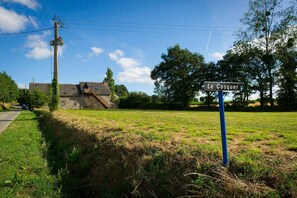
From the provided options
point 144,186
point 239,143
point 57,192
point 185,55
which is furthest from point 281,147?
point 185,55

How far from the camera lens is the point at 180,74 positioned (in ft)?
166

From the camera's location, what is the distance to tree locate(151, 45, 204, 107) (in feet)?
165

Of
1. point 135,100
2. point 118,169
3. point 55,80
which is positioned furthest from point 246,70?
point 118,169

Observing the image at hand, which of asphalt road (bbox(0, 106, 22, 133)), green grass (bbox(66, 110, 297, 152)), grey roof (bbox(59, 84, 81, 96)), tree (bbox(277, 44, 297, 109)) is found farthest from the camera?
grey roof (bbox(59, 84, 81, 96))

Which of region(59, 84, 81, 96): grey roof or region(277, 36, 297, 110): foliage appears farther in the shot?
region(59, 84, 81, 96): grey roof

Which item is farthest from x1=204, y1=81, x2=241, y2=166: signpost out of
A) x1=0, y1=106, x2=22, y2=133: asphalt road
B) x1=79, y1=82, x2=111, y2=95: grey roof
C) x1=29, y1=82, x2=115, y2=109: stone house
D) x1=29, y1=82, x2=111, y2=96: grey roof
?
x1=79, y1=82, x2=111, y2=95: grey roof

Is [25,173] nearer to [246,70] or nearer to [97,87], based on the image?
[246,70]

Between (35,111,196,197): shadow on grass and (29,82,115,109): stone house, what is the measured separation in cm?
5245

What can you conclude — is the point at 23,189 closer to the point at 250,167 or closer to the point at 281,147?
the point at 250,167

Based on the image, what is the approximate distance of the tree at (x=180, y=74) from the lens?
5016 cm

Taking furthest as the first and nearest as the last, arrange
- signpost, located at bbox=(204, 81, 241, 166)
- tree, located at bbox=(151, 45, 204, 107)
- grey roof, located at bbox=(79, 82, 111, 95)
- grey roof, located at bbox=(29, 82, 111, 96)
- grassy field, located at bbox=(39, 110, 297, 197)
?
grey roof, located at bbox=(79, 82, 111, 95), grey roof, located at bbox=(29, 82, 111, 96), tree, located at bbox=(151, 45, 204, 107), signpost, located at bbox=(204, 81, 241, 166), grassy field, located at bbox=(39, 110, 297, 197)

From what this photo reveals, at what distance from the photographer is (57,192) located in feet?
16.6

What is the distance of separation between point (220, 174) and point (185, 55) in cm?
4929

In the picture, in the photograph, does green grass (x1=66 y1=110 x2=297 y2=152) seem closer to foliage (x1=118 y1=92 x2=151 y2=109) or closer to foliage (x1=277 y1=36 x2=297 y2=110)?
foliage (x1=277 y1=36 x2=297 y2=110)
